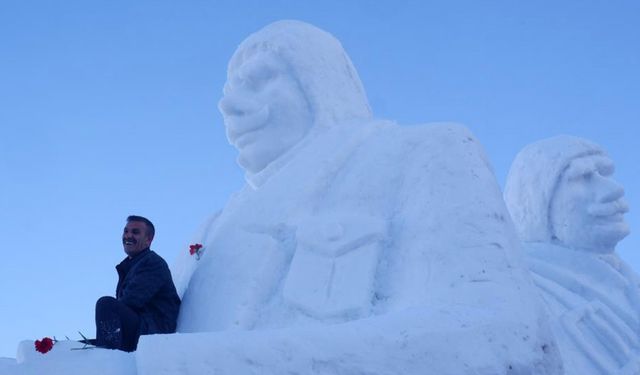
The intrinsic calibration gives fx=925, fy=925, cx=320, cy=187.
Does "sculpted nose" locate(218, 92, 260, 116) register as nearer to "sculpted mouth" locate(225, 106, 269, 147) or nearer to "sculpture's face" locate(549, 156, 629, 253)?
"sculpted mouth" locate(225, 106, 269, 147)

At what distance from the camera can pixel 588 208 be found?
7496mm

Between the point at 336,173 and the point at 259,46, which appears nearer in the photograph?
the point at 336,173

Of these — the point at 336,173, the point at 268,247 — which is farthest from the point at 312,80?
the point at 268,247

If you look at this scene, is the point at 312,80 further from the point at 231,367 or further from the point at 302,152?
the point at 231,367

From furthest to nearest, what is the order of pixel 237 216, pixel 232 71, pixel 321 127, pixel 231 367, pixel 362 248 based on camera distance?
pixel 232 71, pixel 321 127, pixel 237 216, pixel 362 248, pixel 231 367

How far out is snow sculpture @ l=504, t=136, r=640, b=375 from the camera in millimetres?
6762

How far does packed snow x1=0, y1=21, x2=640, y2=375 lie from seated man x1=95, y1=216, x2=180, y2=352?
0.15m

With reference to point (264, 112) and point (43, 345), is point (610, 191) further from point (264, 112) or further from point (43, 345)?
point (43, 345)

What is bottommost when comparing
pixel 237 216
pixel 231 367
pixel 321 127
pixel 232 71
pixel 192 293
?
pixel 231 367

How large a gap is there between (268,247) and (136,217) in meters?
0.68

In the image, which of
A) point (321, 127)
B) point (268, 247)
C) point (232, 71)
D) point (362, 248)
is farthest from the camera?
point (232, 71)

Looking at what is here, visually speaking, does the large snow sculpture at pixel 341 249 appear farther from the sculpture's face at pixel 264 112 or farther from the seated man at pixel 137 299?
the seated man at pixel 137 299

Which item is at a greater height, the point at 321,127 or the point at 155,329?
the point at 321,127

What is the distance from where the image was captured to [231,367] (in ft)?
9.66
